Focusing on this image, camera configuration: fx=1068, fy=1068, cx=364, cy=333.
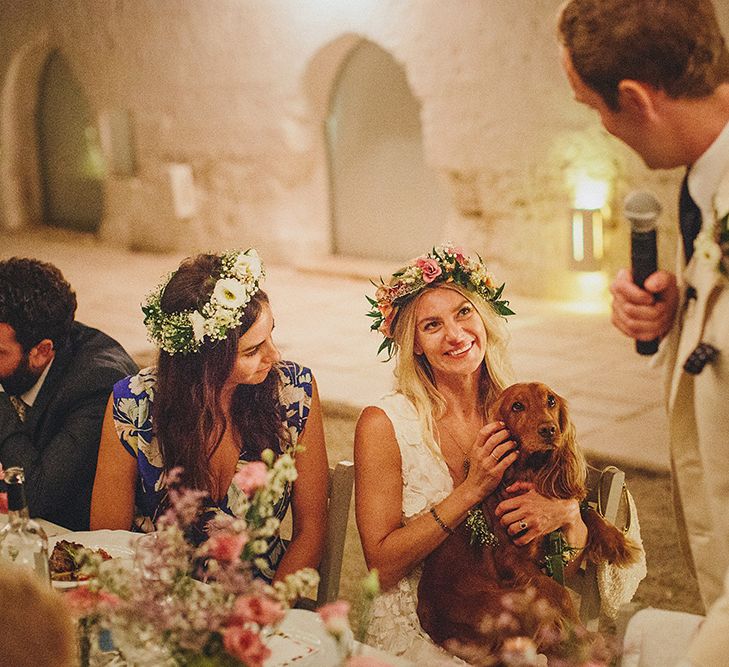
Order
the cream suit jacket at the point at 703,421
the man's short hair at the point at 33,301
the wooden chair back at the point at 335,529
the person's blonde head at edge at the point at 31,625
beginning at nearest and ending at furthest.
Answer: the person's blonde head at edge at the point at 31,625
the cream suit jacket at the point at 703,421
the wooden chair back at the point at 335,529
the man's short hair at the point at 33,301

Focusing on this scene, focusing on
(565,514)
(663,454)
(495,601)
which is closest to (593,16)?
(565,514)

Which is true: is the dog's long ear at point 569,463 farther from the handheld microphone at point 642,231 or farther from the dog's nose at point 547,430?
the handheld microphone at point 642,231

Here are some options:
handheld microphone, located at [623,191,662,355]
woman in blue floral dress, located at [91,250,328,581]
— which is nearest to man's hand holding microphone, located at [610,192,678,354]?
handheld microphone, located at [623,191,662,355]

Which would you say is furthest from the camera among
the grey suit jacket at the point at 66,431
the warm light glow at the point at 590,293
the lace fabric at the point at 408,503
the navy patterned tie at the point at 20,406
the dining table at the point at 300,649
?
the warm light glow at the point at 590,293

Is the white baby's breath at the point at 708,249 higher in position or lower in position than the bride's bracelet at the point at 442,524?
higher

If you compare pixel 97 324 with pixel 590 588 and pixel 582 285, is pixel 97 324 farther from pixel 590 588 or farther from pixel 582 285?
pixel 590 588

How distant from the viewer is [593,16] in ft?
5.17

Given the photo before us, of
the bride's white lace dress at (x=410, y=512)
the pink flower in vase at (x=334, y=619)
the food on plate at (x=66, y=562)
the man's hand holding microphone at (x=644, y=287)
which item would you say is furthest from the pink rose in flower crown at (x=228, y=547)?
the bride's white lace dress at (x=410, y=512)

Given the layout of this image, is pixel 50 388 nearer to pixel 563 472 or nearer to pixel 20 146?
pixel 563 472

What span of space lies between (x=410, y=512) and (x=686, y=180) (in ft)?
3.97

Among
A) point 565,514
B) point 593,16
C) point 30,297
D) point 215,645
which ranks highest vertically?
point 593,16

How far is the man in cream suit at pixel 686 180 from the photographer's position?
5.11 ft

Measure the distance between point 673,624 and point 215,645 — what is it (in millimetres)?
814

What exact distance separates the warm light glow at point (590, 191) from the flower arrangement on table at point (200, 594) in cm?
709
